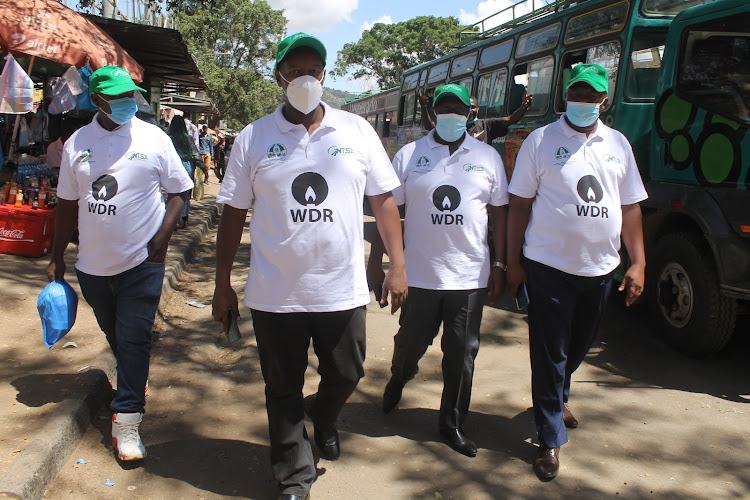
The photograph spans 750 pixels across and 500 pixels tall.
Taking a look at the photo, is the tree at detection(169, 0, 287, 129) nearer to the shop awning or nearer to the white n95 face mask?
the shop awning

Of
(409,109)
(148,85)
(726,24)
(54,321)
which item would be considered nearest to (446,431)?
(54,321)

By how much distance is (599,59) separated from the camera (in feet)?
22.2

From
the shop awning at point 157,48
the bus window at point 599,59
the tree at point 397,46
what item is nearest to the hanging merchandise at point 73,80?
the shop awning at point 157,48

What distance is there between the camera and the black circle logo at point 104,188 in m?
3.23

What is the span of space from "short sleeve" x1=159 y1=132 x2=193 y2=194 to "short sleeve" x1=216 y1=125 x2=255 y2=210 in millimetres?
864

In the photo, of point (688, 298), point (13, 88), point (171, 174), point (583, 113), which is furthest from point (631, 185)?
point (13, 88)

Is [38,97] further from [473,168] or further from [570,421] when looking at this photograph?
[570,421]

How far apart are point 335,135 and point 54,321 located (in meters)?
1.99

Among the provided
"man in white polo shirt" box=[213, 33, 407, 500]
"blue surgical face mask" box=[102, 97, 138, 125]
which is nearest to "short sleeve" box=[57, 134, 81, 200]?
"blue surgical face mask" box=[102, 97, 138, 125]

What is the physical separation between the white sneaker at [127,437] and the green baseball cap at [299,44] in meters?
1.97

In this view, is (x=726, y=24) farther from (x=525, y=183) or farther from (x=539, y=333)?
(x=539, y=333)

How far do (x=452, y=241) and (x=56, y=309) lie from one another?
2.20 m

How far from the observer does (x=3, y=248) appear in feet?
23.4

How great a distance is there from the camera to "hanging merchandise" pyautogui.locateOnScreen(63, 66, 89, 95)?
7.73m
